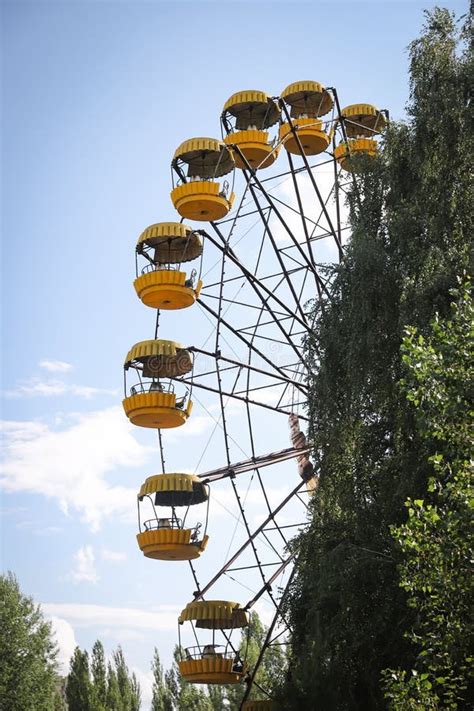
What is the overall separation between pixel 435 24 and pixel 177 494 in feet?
44.1

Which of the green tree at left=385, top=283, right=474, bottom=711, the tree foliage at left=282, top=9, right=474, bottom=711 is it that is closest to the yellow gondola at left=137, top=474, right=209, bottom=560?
the tree foliage at left=282, top=9, right=474, bottom=711

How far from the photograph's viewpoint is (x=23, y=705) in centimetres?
3947

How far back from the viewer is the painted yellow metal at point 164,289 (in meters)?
26.4

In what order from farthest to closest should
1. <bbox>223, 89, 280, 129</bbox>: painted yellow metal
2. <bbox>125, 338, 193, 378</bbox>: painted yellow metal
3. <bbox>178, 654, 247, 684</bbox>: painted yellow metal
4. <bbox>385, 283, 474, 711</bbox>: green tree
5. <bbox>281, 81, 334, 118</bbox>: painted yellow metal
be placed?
1. <bbox>281, 81, 334, 118</bbox>: painted yellow metal
2. <bbox>223, 89, 280, 129</bbox>: painted yellow metal
3. <bbox>125, 338, 193, 378</bbox>: painted yellow metal
4. <bbox>178, 654, 247, 684</bbox>: painted yellow metal
5. <bbox>385, 283, 474, 711</bbox>: green tree

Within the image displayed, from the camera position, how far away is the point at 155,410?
26.5 metres

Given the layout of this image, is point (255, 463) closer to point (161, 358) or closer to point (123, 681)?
point (161, 358)

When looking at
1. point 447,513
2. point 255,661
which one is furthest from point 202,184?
point 255,661

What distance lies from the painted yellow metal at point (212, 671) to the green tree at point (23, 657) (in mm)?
15917

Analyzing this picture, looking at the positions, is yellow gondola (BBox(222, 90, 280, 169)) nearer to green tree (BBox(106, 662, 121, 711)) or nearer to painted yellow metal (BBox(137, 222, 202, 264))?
painted yellow metal (BBox(137, 222, 202, 264))

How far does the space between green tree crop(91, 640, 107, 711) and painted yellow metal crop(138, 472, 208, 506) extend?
22519mm

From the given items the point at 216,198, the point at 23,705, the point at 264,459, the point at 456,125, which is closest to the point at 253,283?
the point at 216,198

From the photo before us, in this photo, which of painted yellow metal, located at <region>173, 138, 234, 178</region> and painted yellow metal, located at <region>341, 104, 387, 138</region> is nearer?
painted yellow metal, located at <region>173, 138, 234, 178</region>

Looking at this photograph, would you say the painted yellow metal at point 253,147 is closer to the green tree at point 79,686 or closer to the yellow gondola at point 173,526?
the yellow gondola at point 173,526

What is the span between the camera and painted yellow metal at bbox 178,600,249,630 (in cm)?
2595
